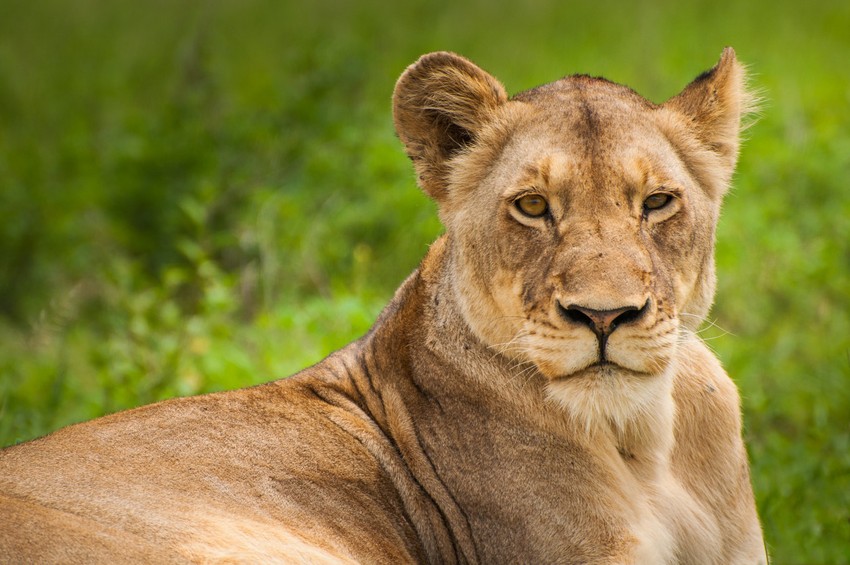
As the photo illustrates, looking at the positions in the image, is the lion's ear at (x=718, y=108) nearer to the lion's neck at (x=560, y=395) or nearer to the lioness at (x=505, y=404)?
the lioness at (x=505, y=404)

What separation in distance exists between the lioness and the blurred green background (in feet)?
1.47

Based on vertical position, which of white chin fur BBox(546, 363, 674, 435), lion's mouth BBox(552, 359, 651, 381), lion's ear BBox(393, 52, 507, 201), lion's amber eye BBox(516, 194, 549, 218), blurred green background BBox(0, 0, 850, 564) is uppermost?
blurred green background BBox(0, 0, 850, 564)

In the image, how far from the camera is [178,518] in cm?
333

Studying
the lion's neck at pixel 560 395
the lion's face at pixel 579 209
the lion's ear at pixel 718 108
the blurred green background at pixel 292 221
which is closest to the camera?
the lion's face at pixel 579 209

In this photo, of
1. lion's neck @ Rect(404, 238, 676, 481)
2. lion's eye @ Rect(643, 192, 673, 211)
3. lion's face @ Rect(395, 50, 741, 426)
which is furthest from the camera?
lion's eye @ Rect(643, 192, 673, 211)

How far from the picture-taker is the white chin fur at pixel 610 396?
352cm

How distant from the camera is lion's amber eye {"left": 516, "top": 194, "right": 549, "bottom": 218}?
3.73m

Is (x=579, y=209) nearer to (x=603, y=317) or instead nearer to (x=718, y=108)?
(x=603, y=317)

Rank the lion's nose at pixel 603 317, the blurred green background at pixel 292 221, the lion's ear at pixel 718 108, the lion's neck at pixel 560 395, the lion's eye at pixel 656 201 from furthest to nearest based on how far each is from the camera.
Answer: the blurred green background at pixel 292 221 → the lion's ear at pixel 718 108 → the lion's eye at pixel 656 201 → the lion's neck at pixel 560 395 → the lion's nose at pixel 603 317

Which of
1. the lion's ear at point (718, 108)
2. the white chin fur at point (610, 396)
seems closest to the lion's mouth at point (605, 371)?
the white chin fur at point (610, 396)

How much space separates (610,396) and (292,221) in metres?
4.61

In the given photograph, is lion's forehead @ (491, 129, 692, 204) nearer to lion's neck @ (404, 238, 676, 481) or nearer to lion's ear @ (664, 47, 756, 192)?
lion's ear @ (664, 47, 756, 192)

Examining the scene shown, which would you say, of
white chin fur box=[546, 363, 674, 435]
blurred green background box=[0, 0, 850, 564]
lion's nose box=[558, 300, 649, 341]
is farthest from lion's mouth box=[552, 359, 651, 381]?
blurred green background box=[0, 0, 850, 564]

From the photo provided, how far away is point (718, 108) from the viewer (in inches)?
162
